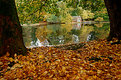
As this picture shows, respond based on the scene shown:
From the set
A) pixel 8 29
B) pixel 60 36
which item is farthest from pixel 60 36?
pixel 8 29

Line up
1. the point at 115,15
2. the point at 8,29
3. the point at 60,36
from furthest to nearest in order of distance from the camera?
the point at 60,36 → the point at 115,15 → the point at 8,29

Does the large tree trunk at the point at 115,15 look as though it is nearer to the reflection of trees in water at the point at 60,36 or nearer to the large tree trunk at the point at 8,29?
the large tree trunk at the point at 8,29

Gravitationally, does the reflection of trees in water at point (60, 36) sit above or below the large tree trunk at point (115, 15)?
below

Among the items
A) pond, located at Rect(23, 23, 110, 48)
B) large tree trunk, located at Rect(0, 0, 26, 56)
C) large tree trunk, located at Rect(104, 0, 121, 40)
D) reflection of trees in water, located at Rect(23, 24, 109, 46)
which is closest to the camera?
large tree trunk, located at Rect(0, 0, 26, 56)

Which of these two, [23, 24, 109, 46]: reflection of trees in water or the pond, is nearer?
the pond

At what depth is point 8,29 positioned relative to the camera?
3.64 m

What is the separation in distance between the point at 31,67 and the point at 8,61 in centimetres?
92

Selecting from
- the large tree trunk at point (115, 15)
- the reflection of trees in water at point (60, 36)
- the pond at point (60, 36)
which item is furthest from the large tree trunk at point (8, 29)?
the reflection of trees in water at point (60, 36)

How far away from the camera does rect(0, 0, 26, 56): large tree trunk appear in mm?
3535

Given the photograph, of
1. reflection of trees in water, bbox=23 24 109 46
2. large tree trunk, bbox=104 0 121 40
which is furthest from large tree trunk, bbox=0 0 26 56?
reflection of trees in water, bbox=23 24 109 46

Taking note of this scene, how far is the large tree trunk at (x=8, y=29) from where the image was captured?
3535 millimetres

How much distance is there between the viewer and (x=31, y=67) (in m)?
3.25

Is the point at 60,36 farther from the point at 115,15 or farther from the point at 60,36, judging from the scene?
the point at 115,15

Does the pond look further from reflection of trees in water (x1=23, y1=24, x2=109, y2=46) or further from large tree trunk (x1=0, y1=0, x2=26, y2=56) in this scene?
large tree trunk (x1=0, y1=0, x2=26, y2=56)
